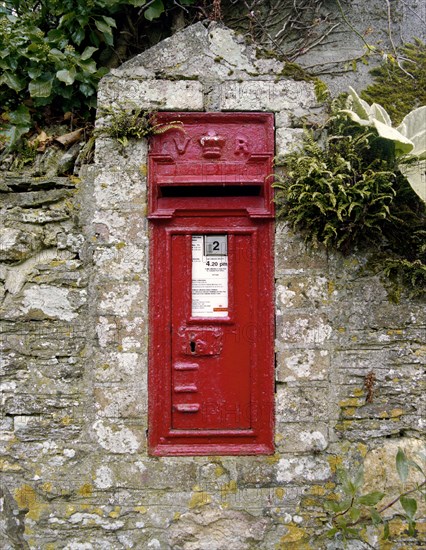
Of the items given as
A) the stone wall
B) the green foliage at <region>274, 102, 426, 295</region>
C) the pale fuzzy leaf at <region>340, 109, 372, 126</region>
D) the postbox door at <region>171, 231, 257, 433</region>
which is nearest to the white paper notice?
the postbox door at <region>171, 231, 257, 433</region>

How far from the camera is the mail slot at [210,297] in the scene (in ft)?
9.62

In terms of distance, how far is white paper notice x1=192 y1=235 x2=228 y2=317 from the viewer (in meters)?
2.96

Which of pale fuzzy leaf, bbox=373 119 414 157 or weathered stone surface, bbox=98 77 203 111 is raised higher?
weathered stone surface, bbox=98 77 203 111

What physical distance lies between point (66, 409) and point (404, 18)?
3539 millimetres

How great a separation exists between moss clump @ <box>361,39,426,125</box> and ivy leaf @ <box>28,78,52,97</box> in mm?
2111

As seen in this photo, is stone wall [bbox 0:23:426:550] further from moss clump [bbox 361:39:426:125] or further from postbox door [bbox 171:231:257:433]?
moss clump [bbox 361:39:426:125]

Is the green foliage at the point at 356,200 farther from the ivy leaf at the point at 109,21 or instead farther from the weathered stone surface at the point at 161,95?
the ivy leaf at the point at 109,21

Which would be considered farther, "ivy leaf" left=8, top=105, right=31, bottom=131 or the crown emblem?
"ivy leaf" left=8, top=105, right=31, bottom=131

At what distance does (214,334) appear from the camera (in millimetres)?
2930

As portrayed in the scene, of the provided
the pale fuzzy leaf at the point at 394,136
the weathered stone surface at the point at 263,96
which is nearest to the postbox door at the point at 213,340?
the weathered stone surface at the point at 263,96

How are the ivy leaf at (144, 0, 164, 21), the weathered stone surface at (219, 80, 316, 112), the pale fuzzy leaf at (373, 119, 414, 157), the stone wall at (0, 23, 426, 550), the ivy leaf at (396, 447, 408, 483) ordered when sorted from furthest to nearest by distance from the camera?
the ivy leaf at (144, 0, 164, 21) < the weathered stone surface at (219, 80, 316, 112) < the stone wall at (0, 23, 426, 550) < the pale fuzzy leaf at (373, 119, 414, 157) < the ivy leaf at (396, 447, 408, 483)

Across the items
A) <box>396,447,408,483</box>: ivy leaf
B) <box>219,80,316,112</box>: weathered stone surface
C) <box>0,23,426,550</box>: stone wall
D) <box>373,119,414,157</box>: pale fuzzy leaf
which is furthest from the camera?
<box>219,80,316,112</box>: weathered stone surface

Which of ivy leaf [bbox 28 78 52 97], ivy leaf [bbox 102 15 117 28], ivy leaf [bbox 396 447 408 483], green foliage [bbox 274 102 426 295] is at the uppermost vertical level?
ivy leaf [bbox 102 15 117 28]

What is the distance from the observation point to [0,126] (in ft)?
10.5
